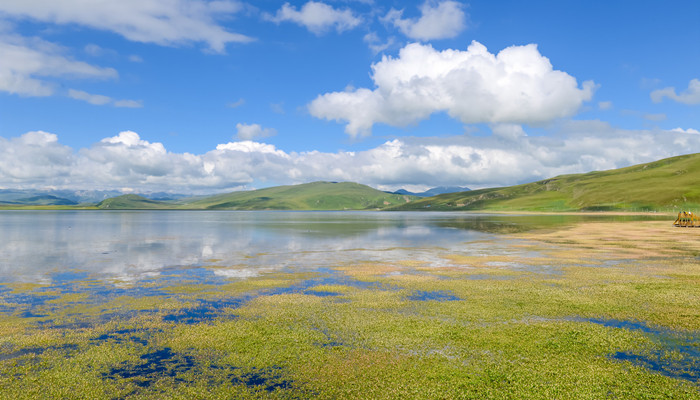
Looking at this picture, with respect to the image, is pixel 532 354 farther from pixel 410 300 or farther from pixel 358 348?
pixel 410 300

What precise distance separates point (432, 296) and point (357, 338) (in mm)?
12321

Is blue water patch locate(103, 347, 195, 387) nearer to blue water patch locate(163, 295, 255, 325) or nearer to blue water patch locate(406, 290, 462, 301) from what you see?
blue water patch locate(163, 295, 255, 325)

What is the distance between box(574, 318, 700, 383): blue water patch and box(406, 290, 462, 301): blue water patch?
1142 centimetres

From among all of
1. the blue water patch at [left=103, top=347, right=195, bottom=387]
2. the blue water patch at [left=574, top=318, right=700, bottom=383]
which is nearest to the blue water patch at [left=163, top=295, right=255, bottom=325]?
the blue water patch at [left=103, top=347, right=195, bottom=387]

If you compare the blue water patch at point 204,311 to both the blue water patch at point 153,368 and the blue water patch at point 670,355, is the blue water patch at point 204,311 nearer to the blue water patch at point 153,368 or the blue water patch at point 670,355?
the blue water patch at point 153,368

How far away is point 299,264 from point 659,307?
3847 centimetres

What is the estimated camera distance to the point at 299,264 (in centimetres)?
5250

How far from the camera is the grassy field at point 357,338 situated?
1673 centimetres

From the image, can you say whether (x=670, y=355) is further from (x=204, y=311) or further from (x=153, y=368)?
(x=204, y=311)

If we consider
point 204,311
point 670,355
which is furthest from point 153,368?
point 670,355

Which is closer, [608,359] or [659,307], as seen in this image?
[608,359]

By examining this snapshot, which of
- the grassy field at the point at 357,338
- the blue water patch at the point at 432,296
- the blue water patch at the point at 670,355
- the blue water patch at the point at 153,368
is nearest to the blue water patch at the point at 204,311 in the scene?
the grassy field at the point at 357,338

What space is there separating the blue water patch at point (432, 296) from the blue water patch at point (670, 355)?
11422 mm

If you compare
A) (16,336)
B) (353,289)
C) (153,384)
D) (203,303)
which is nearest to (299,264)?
(353,289)
